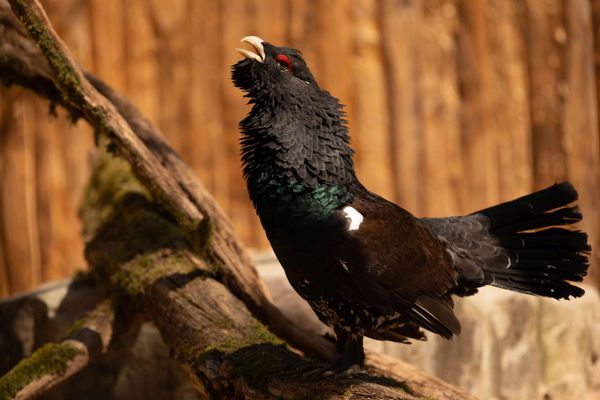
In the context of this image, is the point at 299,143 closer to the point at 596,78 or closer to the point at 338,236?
the point at 338,236

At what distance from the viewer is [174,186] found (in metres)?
3.68

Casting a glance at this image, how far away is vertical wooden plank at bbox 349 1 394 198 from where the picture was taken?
217 inches

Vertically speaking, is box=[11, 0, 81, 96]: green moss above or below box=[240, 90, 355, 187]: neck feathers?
above

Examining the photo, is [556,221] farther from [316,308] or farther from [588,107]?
[588,107]

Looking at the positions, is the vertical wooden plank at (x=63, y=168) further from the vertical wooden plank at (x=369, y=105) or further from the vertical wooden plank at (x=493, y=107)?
the vertical wooden plank at (x=493, y=107)

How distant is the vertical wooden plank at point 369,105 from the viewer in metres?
5.51

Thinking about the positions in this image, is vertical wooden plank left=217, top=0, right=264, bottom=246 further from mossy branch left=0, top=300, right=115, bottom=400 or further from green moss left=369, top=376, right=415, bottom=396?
green moss left=369, top=376, right=415, bottom=396

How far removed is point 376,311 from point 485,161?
8.86 ft

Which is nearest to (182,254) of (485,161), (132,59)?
(132,59)

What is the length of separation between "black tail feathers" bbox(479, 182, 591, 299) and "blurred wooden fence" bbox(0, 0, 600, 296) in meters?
1.91

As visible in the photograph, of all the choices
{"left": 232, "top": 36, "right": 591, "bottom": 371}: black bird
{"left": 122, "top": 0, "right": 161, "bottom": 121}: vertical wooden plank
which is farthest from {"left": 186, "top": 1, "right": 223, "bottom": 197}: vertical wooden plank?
{"left": 232, "top": 36, "right": 591, "bottom": 371}: black bird

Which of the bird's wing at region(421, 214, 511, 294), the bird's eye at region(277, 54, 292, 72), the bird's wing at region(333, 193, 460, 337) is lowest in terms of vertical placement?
the bird's wing at region(333, 193, 460, 337)

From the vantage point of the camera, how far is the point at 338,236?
2990 mm

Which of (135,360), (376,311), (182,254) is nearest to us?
(376,311)
